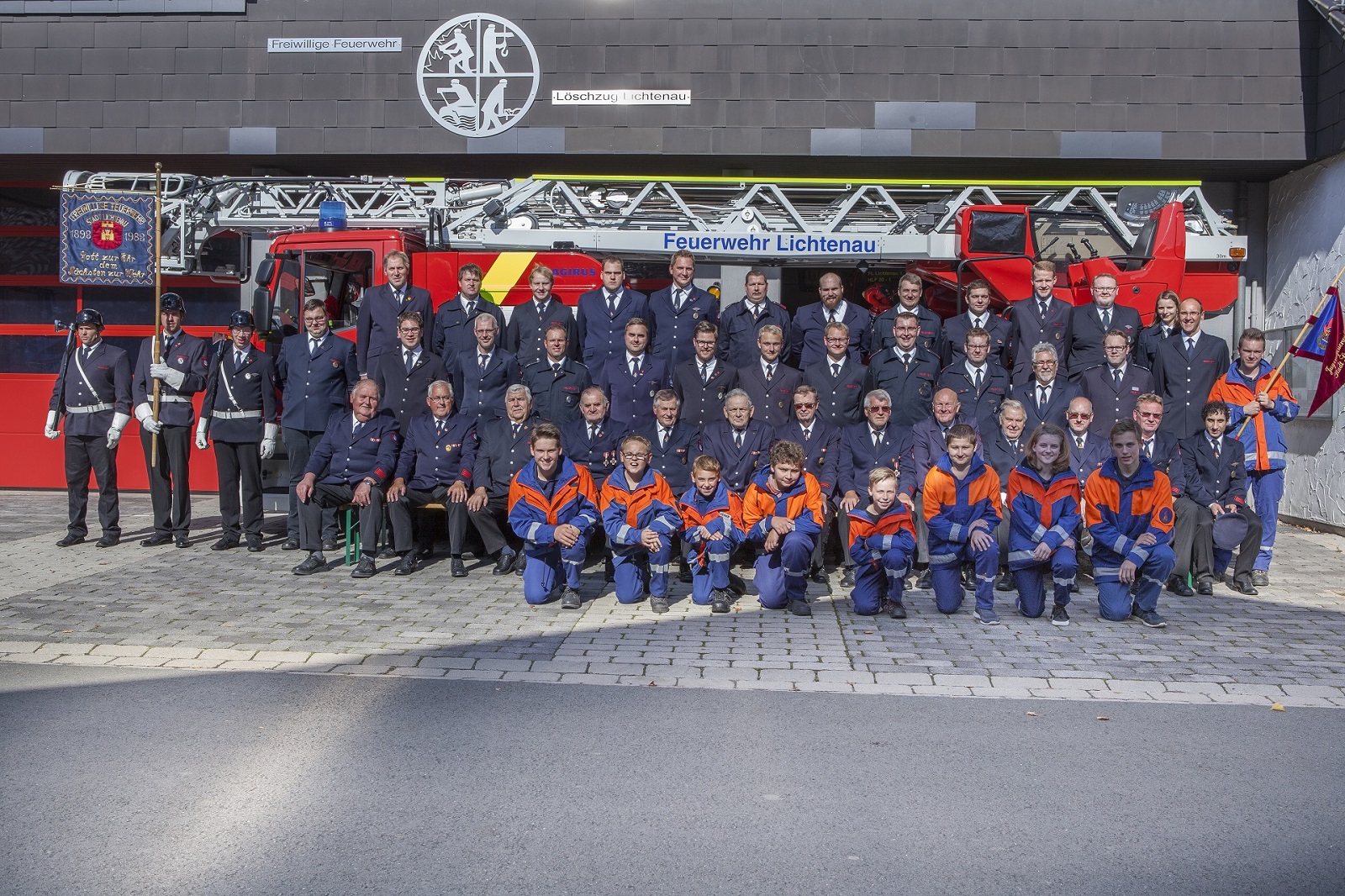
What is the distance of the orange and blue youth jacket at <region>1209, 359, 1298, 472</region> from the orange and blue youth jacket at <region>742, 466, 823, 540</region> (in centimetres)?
340

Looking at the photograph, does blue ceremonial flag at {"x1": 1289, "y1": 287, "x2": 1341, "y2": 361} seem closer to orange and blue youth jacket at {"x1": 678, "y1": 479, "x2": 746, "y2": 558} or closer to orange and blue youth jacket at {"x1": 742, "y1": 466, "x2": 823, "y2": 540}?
orange and blue youth jacket at {"x1": 742, "y1": 466, "x2": 823, "y2": 540}

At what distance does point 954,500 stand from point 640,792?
12.9 feet

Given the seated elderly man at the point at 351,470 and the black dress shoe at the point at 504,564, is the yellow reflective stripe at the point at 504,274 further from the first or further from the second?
the black dress shoe at the point at 504,564

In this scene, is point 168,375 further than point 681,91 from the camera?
No

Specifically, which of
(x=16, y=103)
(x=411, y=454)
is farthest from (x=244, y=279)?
(x=16, y=103)

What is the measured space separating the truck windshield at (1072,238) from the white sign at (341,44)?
745cm

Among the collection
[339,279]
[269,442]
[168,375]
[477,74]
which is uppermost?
[477,74]

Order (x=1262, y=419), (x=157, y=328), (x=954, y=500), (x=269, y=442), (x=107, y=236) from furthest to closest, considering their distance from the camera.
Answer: (x=107, y=236) < (x=157, y=328) < (x=269, y=442) < (x=1262, y=419) < (x=954, y=500)

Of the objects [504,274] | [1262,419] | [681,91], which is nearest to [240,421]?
[504,274]

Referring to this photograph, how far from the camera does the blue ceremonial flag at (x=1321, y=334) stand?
9.61m

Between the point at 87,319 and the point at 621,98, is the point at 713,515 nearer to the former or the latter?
the point at 87,319

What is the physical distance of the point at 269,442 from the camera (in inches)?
383

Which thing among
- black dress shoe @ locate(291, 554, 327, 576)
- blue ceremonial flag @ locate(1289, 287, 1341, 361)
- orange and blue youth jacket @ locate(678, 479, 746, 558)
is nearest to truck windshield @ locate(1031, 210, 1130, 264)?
blue ceremonial flag @ locate(1289, 287, 1341, 361)

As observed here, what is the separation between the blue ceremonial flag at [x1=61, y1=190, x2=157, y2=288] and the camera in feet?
36.6
